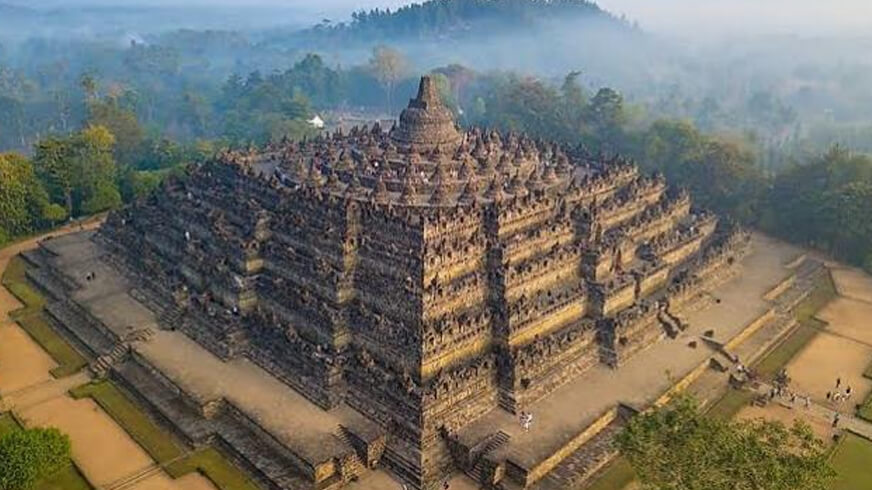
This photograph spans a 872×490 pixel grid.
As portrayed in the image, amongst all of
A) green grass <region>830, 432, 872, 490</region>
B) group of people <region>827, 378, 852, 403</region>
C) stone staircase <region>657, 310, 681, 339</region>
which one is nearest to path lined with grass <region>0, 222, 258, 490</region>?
stone staircase <region>657, 310, 681, 339</region>

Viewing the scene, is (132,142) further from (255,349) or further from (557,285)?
(557,285)

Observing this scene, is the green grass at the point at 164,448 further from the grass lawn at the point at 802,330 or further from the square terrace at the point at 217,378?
the grass lawn at the point at 802,330

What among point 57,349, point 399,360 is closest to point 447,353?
point 399,360

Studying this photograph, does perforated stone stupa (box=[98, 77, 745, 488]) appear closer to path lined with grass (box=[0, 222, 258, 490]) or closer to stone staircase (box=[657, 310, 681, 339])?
stone staircase (box=[657, 310, 681, 339])

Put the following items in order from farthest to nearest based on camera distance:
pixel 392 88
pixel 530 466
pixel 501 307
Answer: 1. pixel 392 88
2. pixel 501 307
3. pixel 530 466

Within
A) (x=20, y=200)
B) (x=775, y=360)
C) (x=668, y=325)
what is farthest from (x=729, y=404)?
(x=20, y=200)

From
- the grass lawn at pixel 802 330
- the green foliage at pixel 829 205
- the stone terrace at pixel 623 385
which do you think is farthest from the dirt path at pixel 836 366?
the green foliage at pixel 829 205

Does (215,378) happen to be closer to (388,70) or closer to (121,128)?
(121,128)
